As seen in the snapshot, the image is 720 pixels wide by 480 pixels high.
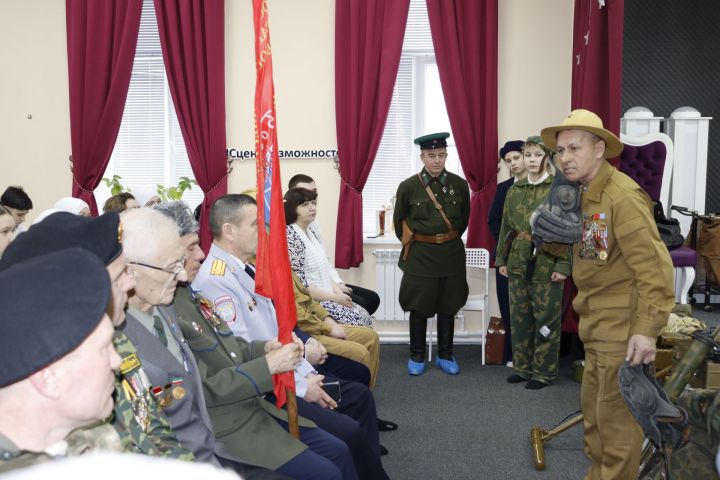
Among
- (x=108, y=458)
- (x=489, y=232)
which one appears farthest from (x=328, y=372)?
(x=108, y=458)

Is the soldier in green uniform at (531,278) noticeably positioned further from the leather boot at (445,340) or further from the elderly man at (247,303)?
the elderly man at (247,303)

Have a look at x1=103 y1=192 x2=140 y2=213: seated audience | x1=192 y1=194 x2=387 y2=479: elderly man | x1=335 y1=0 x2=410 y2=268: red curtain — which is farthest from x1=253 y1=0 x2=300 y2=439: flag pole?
x1=335 y1=0 x2=410 y2=268: red curtain

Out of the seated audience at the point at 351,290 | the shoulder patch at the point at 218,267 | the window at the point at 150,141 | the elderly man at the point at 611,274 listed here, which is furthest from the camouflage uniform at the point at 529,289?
the window at the point at 150,141

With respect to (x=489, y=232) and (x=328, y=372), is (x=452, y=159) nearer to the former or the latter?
(x=489, y=232)

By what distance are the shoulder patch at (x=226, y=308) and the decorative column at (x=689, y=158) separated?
16.6 feet

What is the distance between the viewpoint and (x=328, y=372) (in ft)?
10.6

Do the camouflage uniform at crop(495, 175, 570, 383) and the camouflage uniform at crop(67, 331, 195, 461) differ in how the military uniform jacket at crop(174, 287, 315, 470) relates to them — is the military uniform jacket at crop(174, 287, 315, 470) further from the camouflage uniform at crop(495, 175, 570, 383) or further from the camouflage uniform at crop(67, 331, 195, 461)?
the camouflage uniform at crop(495, 175, 570, 383)

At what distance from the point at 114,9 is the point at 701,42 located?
18.5ft

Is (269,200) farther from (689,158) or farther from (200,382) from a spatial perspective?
(689,158)

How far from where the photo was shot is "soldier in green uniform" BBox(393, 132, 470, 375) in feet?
15.1

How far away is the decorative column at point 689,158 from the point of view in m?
6.26

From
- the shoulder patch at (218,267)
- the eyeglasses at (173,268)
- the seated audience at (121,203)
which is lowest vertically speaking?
the shoulder patch at (218,267)

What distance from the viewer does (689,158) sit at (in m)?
6.30

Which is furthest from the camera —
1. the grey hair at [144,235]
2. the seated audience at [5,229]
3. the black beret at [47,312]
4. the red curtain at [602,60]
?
the red curtain at [602,60]
